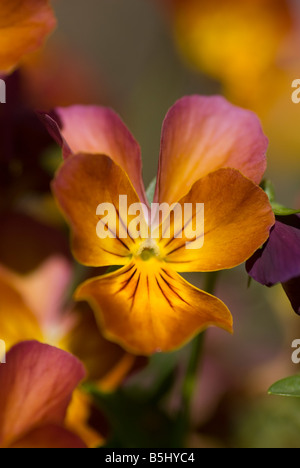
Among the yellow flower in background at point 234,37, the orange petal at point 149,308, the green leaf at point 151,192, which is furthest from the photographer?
the yellow flower in background at point 234,37

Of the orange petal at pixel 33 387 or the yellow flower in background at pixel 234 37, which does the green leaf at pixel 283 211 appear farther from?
the yellow flower in background at pixel 234 37

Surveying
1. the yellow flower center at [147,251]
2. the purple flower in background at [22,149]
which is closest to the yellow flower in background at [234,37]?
the purple flower in background at [22,149]

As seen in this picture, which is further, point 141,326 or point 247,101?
point 247,101

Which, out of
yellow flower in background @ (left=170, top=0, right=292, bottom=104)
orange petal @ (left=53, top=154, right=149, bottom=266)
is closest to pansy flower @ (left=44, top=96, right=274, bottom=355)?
orange petal @ (left=53, top=154, right=149, bottom=266)

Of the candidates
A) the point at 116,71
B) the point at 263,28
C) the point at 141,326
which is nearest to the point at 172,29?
the point at 263,28

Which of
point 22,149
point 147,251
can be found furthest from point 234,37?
point 147,251

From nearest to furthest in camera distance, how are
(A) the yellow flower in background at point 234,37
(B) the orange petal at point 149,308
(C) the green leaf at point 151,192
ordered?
(B) the orange petal at point 149,308
(C) the green leaf at point 151,192
(A) the yellow flower in background at point 234,37

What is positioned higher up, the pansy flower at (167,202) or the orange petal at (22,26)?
the orange petal at (22,26)

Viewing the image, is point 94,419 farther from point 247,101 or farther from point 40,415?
point 247,101
